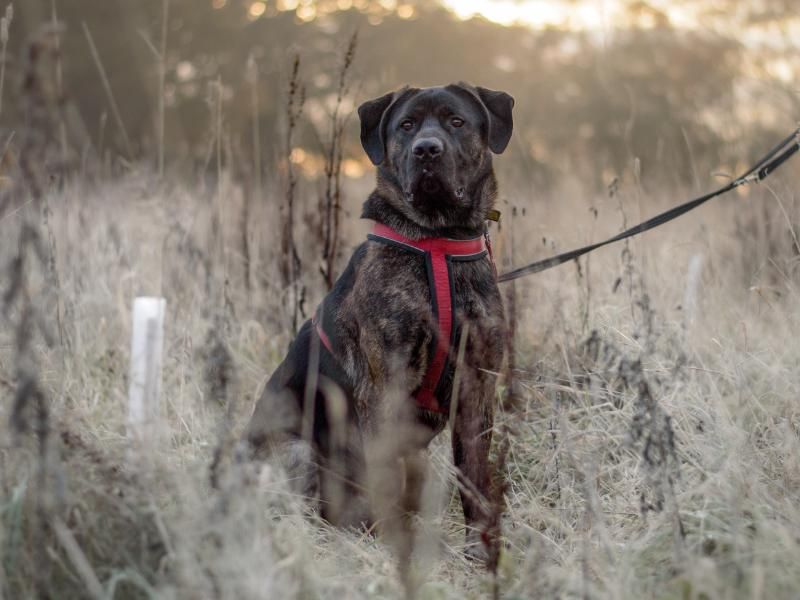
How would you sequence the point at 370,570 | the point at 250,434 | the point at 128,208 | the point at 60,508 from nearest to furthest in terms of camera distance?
the point at 60,508
the point at 370,570
the point at 250,434
the point at 128,208

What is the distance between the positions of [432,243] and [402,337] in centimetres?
41

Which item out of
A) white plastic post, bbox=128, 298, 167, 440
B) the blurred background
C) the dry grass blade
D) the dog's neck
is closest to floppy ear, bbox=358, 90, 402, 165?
the dog's neck

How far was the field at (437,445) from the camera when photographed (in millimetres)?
2098

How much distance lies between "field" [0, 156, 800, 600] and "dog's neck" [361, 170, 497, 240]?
→ 0.75m

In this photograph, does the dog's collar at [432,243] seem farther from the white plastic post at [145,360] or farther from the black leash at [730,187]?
the white plastic post at [145,360]

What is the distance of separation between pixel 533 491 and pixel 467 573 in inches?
29.1

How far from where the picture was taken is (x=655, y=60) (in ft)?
67.4

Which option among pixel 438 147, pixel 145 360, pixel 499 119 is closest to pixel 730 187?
pixel 499 119

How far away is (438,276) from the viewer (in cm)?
311

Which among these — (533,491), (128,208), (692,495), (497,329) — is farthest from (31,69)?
(128,208)

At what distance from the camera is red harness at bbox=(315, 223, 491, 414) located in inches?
121

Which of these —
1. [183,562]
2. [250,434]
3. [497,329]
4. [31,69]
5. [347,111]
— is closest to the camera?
[31,69]

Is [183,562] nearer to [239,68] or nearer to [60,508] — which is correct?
[60,508]

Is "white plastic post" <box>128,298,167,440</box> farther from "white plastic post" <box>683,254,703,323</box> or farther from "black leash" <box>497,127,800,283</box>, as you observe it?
"white plastic post" <box>683,254,703,323</box>
